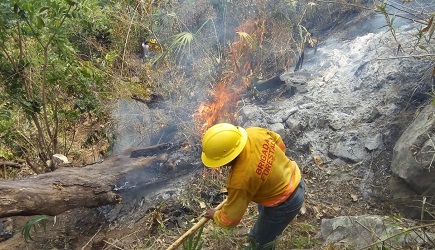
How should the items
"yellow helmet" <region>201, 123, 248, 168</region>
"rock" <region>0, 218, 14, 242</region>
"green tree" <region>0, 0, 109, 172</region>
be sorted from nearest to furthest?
"yellow helmet" <region>201, 123, 248, 168</region> → "green tree" <region>0, 0, 109, 172</region> → "rock" <region>0, 218, 14, 242</region>

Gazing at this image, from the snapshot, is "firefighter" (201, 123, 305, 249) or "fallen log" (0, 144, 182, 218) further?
"fallen log" (0, 144, 182, 218)

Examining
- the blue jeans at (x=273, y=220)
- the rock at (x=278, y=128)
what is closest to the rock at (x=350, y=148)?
the rock at (x=278, y=128)

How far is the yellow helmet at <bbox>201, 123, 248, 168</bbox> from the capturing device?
2443 mm

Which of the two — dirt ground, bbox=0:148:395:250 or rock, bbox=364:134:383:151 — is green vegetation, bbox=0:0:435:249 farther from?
rock, bbox=364:134:383:151

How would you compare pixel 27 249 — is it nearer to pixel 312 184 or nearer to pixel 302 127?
pixel 312 184

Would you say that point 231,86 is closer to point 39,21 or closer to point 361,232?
point 39,21

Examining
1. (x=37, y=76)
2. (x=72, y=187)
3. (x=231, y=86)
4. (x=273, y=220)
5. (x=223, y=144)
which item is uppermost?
(x=37, y=76)

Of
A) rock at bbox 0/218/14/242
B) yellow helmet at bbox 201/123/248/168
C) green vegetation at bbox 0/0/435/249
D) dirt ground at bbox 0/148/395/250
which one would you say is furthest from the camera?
green vegetation at bbox 0/0/435/249

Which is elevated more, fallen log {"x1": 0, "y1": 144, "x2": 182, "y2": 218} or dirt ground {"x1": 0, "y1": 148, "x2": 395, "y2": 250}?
fallen log {"x1": 0, "y1": 144, "x2": 182, "y2": 218}

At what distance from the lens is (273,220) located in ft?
9.28

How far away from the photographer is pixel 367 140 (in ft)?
13.7

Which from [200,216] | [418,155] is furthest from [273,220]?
[418,155]

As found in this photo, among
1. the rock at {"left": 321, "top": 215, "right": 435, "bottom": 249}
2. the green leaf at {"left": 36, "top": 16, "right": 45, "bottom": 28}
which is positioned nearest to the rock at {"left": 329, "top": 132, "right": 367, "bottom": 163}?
the rock at {"left": 321, "top": 215, "right": 435, "bottom": 249}

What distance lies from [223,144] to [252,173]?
0.30m
